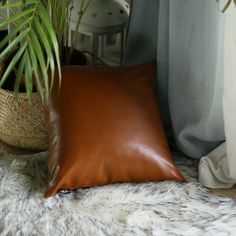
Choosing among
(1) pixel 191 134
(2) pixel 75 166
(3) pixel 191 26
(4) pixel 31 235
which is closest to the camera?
(4) pixel 31 235

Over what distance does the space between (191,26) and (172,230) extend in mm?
689

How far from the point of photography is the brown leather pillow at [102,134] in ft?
4.62

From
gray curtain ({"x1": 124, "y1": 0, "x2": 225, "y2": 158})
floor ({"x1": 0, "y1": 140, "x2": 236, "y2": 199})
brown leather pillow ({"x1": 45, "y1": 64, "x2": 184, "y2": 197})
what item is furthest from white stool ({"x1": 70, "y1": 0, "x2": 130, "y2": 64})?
floor ({"x1": 0, "y1": 140, "x2": 236, "y2": 199})

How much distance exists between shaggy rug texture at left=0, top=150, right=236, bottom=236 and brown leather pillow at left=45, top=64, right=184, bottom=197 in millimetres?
45

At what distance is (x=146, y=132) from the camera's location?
1.46 m

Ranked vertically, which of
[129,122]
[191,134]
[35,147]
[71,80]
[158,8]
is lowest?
[35,147]

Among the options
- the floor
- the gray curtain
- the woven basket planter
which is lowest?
the floor

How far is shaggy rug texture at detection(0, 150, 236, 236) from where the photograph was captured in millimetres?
1309

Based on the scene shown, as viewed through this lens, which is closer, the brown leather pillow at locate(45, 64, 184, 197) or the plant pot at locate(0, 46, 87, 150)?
the brown leather pillow at locate(45, 64, 184, 197)

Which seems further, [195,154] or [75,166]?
[195,154]

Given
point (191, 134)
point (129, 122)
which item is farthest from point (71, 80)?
point (191, 134)

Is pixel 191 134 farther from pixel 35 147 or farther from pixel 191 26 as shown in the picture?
pixel 35 147

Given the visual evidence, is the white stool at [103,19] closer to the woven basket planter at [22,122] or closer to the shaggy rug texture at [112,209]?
the woven basket planter at [22,122]

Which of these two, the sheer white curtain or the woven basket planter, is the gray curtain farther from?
the woven basket planter
